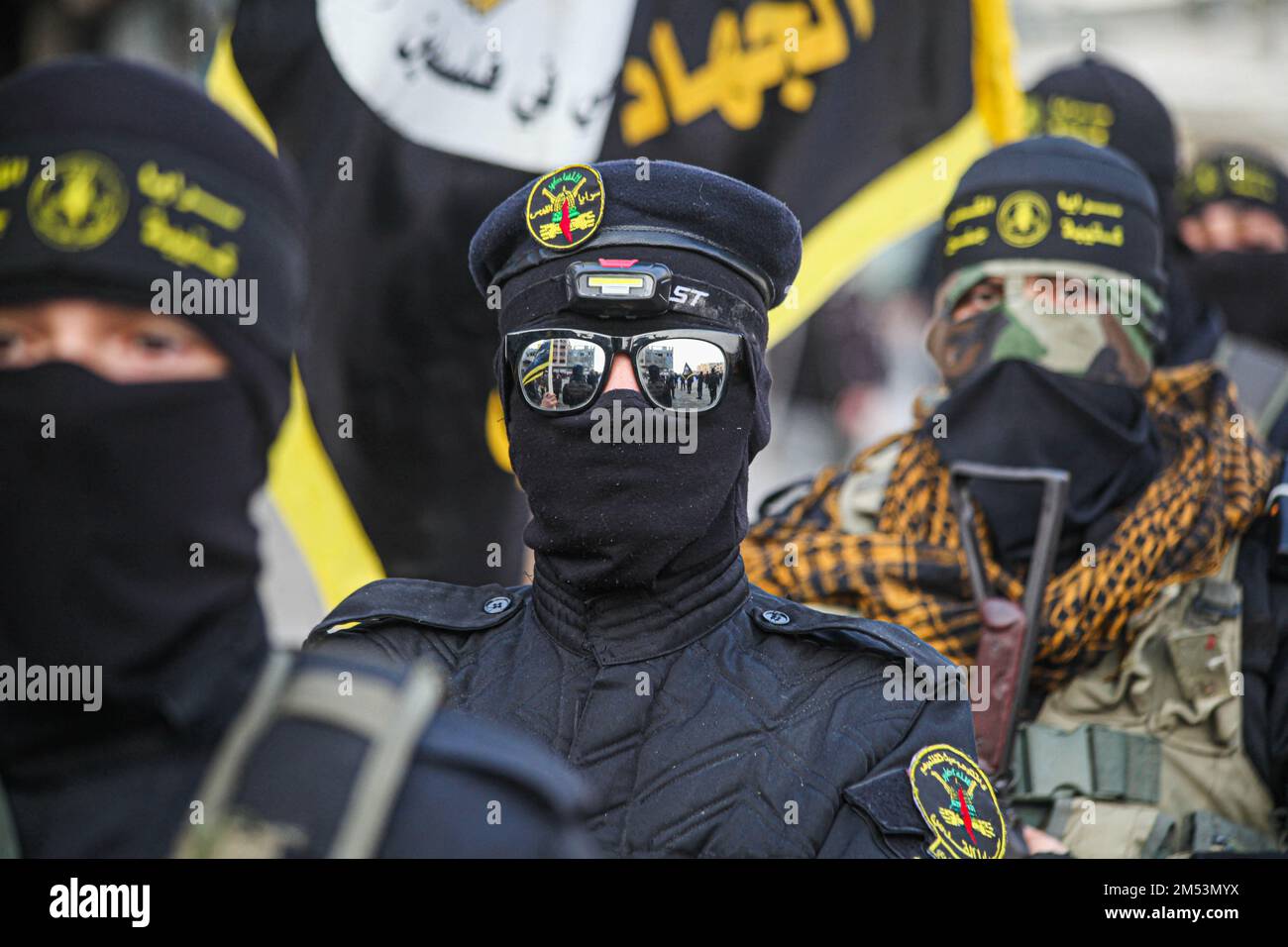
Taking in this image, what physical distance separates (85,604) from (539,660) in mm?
1054

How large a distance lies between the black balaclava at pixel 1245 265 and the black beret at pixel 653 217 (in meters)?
3.59

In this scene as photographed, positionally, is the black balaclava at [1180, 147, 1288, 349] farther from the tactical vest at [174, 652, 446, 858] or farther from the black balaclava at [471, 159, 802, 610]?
the tactical vest at [174, 652, 446, 858]

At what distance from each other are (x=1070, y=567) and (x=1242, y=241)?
9.18 ft

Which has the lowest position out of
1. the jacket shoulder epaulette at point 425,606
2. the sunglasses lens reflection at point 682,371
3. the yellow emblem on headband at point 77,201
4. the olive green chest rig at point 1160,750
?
the olive green chest rig at point 1160,750

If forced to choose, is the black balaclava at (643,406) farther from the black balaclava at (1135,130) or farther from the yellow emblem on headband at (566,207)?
the black balaclava at (1135,130)

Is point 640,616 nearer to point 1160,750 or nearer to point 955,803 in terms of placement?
point 955,803

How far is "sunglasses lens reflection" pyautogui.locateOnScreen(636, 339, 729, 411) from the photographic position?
2494 mm

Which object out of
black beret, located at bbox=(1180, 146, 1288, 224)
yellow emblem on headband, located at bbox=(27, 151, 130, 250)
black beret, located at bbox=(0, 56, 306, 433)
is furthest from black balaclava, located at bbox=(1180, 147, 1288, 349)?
yellow emblem on headband, located at bbox=(27, 151, 130, 250)

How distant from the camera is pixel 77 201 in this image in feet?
5.40

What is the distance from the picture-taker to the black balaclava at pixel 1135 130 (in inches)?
182

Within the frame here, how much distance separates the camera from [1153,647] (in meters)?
3.53

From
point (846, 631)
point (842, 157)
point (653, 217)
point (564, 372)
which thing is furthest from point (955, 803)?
point (842, 157)

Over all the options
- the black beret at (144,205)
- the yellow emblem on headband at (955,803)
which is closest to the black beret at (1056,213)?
the yellow emblem on headband at (955,803)
